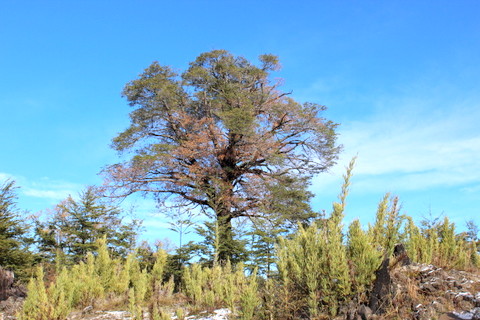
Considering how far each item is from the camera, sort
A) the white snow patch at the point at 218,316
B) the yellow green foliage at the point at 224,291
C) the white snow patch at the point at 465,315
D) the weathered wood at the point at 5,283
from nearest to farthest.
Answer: the white snow patch at the point at 465,315
the yellow green foliage at the point at 224,291
the white snow patch at the point at 218,316
the weathered wood at the point at 5,283

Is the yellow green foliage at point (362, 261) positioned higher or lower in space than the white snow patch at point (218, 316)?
higher

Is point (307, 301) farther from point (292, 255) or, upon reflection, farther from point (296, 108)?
point (296, 108)

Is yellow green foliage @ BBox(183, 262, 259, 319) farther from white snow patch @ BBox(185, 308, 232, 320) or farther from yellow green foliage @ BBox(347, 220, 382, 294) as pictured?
yellow green foliage @ BBox(347, 220, 382, 294)

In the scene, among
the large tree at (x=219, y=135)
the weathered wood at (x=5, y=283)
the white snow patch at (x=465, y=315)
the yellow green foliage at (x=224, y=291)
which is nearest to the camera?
the white snow patch at (x=465, y=315)

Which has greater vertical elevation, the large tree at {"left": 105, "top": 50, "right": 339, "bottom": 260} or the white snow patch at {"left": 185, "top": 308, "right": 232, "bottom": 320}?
the large tree at {"left": 105, "top": 50, "right": 339, "bottom": 260}

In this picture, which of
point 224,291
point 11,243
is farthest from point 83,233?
point 224,291

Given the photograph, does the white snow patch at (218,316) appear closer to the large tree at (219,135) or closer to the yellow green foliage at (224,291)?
the yellow green foliage at (224,291)

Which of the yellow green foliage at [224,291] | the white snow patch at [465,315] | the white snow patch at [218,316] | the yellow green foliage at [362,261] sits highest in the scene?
the yellow green foliage at [362,261]

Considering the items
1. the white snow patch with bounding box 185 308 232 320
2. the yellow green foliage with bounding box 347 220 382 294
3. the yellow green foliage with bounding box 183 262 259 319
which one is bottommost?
the white snow patch with bounding box 185 308 232 320

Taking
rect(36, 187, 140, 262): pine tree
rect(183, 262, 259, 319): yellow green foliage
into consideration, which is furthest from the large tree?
rect(183, 262, 259, 319): yellow green foliage

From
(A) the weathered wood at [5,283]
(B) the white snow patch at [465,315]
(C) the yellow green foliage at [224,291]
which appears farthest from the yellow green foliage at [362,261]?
(A) the weathered wood at [5,283]

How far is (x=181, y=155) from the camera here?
20.0 m

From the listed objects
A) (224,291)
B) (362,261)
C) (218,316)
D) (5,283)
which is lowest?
(218,316)

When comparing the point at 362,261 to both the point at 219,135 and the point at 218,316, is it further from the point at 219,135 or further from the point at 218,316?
the point at 219,135
